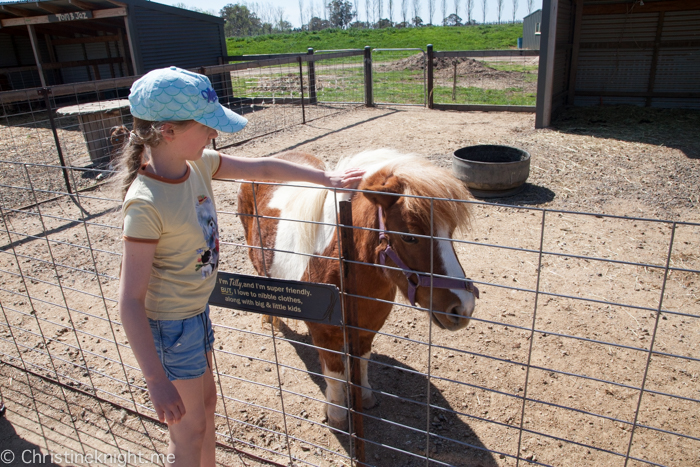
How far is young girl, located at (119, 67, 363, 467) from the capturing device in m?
1.37

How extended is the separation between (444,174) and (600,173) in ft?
17.4

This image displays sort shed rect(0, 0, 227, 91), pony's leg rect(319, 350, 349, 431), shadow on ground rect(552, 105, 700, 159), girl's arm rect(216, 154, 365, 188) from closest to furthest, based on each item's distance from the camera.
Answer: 1. girl's arm rect(216, 154, 365, 188)
2. pony's leg rect(319, 350, 349, 431)
3. shadow on ground rect(552, 105, 700, 159)
4. shed rect(0, 0, 227, 91)

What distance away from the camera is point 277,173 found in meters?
2.03

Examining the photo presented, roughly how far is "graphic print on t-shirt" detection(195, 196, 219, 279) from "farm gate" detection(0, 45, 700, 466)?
0.13m

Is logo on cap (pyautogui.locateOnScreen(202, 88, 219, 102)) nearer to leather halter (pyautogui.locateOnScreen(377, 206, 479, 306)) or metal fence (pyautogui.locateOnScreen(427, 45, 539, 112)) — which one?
leather halter (pyautogui.locateOnScreen(377, 206, 479, 306))

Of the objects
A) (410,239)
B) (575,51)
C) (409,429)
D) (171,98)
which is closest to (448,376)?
(409,429)

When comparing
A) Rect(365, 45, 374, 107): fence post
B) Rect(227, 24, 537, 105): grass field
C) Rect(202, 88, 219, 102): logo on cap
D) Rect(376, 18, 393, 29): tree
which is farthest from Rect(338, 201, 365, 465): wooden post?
Rect(376, 18, 393, 29): tree

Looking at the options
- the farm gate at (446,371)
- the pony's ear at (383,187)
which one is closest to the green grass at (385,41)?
A: the farm gate at (446,371)

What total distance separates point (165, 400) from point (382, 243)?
1.02 m

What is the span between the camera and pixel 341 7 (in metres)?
77.2

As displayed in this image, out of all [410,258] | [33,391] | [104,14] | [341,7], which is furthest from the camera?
[341,7]

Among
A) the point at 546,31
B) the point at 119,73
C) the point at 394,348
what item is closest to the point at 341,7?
the point at 119,73

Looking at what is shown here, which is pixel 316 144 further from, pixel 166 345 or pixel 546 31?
pixel 166 345

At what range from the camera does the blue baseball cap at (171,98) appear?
1.35 metres
